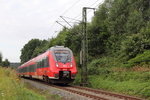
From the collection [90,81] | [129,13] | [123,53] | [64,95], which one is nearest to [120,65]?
[123,53]

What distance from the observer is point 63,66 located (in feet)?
71.8

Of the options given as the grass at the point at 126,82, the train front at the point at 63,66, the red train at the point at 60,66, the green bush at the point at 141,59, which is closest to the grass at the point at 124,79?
the grass at the point at 126,82

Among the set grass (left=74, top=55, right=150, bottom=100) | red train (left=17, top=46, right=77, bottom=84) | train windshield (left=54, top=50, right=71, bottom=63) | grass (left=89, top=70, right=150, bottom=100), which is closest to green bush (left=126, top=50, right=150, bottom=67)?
grass (left=74, top=55, right=150, bottom=100)

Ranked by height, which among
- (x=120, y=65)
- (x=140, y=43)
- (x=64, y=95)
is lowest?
(x=64, y=95)

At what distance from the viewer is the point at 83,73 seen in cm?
2417

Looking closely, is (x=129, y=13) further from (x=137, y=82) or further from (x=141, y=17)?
(x=137, y=82)

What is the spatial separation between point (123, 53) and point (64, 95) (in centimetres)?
1378

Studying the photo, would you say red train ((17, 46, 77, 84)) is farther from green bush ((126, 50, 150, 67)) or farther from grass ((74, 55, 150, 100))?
green bush ((126, 50, 150, 67))

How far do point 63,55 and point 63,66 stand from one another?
1.18m

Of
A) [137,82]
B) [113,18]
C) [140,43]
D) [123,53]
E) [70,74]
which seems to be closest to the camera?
[137,82]

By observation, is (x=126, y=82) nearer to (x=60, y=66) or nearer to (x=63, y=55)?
(x=60, y=66)

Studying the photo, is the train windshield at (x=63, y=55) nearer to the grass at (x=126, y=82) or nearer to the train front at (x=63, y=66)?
the train front at (x=63, y=66)

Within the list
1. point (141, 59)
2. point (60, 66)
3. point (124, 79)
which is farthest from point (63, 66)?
point (141, 59)

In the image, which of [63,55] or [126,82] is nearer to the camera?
[126,82]
